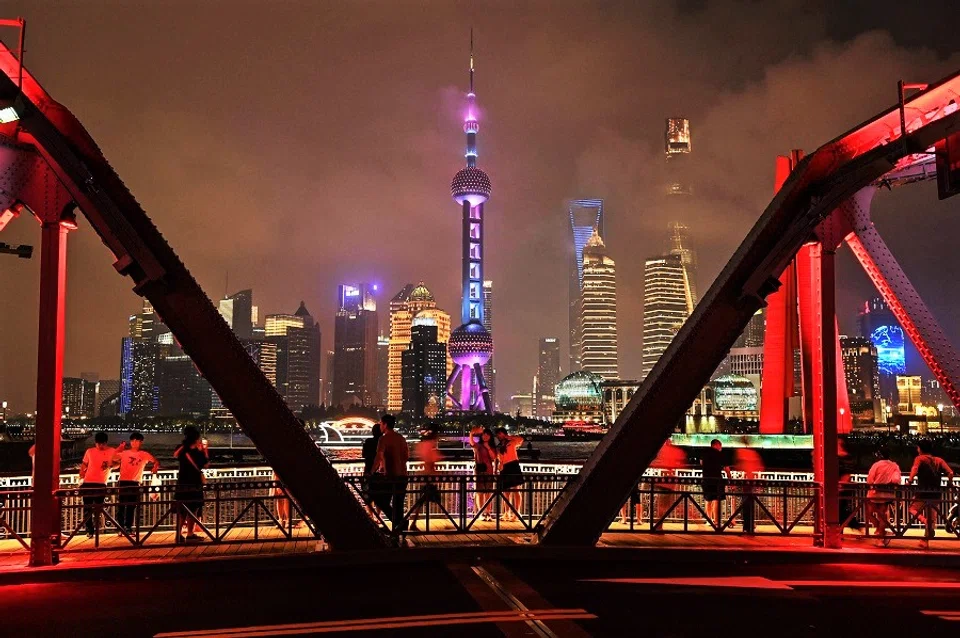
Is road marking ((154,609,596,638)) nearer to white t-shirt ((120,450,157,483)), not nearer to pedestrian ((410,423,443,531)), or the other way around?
pedestrian ((410,423,443,531))

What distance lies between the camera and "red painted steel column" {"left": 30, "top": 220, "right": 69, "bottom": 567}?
1173 centimetres

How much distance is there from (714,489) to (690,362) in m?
4.63

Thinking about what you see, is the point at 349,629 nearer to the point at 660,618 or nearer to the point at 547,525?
the point at 660,618

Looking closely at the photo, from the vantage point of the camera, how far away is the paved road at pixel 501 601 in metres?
8.84

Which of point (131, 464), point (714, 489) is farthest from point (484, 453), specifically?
point (131, 464)

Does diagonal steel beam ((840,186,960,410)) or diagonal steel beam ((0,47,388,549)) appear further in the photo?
diagonal steel beam ((840,186,960,410))

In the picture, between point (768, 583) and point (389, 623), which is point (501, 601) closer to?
point (389, 623)

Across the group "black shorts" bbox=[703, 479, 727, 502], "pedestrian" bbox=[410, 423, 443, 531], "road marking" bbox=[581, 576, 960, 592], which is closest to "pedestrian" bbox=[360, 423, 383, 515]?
"pedestrian" bbox=[410, 423, 443, 531]

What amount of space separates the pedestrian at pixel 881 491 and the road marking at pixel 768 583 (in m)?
2.61

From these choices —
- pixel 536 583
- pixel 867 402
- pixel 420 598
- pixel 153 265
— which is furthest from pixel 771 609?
pixel 867 402

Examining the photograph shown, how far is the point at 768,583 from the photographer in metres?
11.4

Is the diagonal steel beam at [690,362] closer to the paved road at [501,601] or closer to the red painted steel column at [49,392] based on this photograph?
the paved road at [501,601]

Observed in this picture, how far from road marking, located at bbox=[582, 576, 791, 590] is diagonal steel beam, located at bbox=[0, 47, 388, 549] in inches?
157

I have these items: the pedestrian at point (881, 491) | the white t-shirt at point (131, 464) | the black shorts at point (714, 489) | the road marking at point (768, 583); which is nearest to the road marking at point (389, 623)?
the road marking at point (768, 583)
